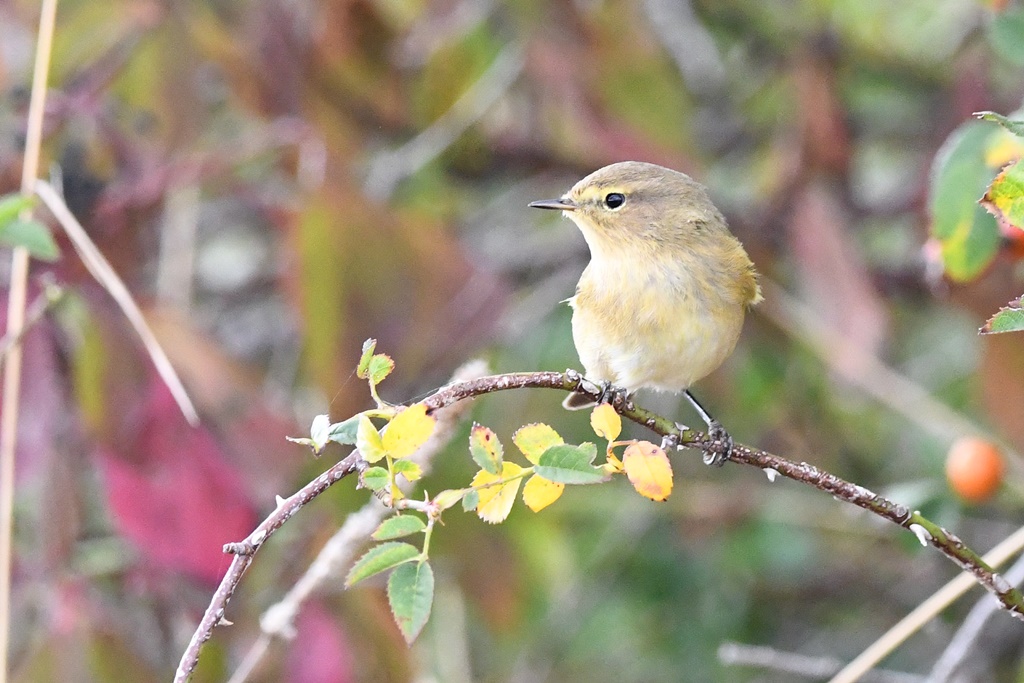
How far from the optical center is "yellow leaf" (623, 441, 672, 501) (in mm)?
1224

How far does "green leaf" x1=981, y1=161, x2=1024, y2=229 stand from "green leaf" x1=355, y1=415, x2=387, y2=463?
2.29 feet

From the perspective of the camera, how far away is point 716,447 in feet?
5.97

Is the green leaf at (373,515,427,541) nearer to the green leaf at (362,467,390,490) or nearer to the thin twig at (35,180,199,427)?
the green leaf at (362,467,390,490)

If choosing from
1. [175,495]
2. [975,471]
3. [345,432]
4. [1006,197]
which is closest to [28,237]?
[175,495]

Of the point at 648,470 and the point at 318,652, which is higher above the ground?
the point at 648,470

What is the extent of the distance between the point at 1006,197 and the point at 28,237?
4.14ft

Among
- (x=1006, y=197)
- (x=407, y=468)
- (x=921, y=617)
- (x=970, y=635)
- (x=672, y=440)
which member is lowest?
(x=970, y=635)

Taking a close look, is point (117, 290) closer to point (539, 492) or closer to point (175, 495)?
point (175, 495)

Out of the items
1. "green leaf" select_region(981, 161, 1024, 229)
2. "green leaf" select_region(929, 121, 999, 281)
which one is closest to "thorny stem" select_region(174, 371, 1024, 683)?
"green leaf" select_region(981, 161, 1024, 229)

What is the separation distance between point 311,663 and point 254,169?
187 centimetres

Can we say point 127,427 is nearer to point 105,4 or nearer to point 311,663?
point 311,663

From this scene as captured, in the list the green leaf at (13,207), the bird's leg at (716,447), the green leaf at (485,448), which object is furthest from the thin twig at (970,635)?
the green leaf at (13,207)

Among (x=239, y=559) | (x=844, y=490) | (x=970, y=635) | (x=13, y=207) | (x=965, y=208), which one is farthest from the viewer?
(x=970, y=635)

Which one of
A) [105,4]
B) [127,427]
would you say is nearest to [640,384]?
[127,427]
